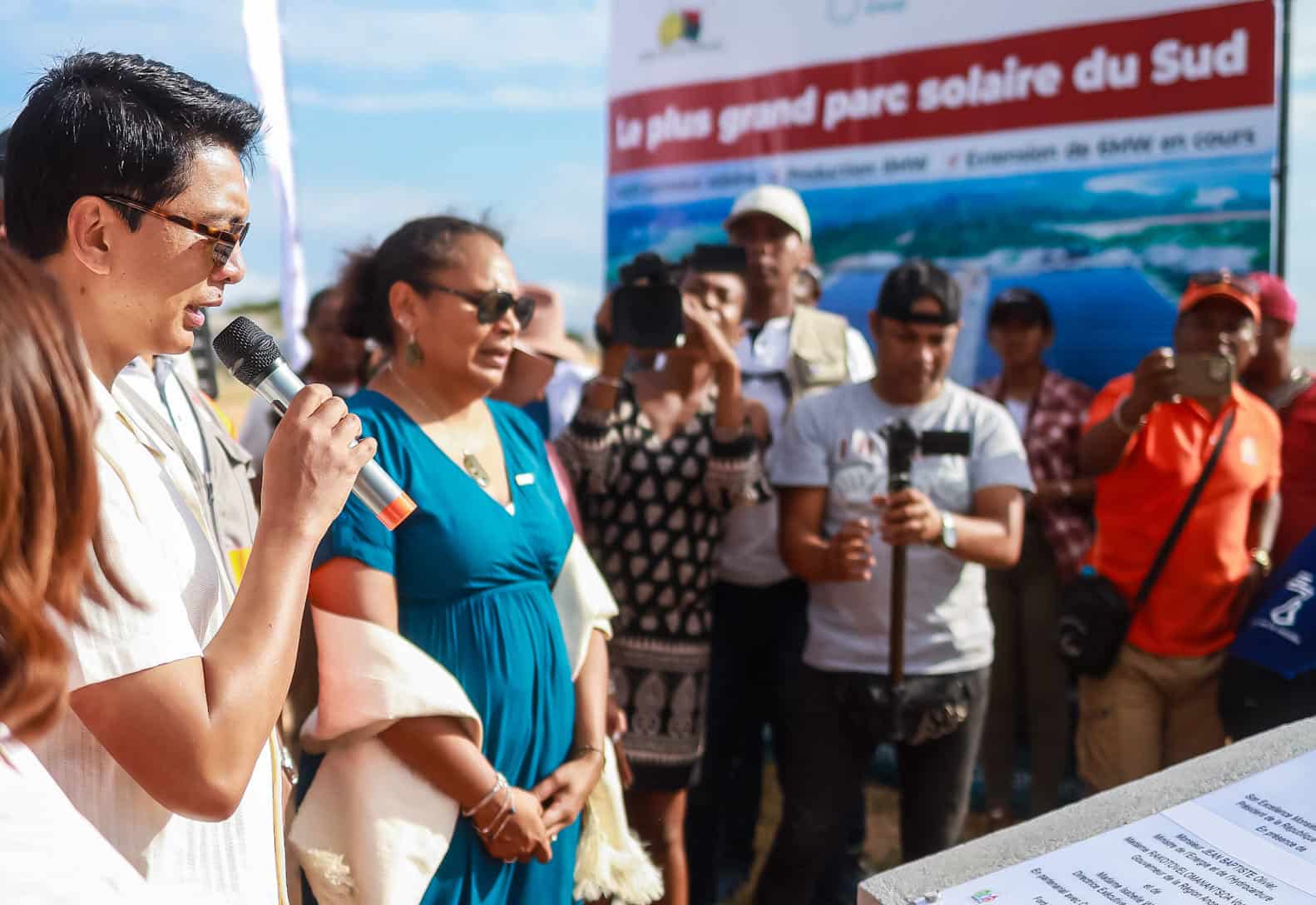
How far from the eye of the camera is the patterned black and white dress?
9.89ft

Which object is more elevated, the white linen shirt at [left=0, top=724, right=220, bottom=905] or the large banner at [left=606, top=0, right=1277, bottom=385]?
the large banner at [left=606, top=0, right=1277, bottom=385]

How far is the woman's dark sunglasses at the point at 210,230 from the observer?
53.7 inches

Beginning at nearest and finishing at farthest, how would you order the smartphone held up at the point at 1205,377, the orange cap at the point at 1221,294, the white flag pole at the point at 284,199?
the smartphone held up at the point at 1205,377 → the orange cap at the point at 1221,294 → the white flag pole at the point at 284,199

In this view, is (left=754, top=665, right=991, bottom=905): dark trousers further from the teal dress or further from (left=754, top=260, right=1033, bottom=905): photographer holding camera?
the teal dress

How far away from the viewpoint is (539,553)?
2244 millimetres

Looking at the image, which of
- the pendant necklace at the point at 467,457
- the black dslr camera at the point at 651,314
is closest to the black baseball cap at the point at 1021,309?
the black dslr camera at the point at 651,314

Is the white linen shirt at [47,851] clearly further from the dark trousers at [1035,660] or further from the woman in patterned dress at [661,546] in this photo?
the dark trousers at [1035,660]

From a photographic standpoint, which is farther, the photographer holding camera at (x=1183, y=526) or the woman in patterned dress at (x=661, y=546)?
the photographer holding camera at (x=1183, y=526)

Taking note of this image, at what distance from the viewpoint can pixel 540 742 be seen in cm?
219

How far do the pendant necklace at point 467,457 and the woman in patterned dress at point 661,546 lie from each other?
75cm

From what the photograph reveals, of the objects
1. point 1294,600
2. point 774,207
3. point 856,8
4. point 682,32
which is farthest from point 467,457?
point 682,32

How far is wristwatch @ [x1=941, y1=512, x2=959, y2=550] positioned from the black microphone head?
1841 millimetres

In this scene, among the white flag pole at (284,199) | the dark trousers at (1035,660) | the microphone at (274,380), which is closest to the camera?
the microphone at (274,380)

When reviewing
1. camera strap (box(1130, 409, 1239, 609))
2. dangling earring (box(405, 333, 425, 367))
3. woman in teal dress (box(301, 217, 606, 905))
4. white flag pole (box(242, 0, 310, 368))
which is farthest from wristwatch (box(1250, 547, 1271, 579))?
white flag pole (box(242, 0, 310, 368))
